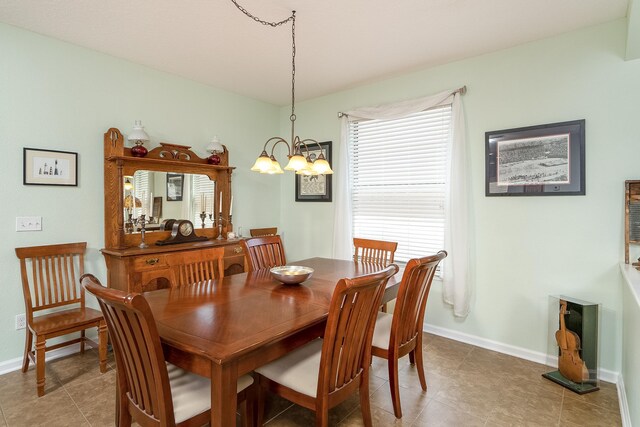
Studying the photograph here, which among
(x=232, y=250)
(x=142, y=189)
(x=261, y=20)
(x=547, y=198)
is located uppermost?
(x=261, y=20)

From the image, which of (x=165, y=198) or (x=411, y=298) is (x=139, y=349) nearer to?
(x=411, y=298)

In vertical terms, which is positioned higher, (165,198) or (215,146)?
(215,146)

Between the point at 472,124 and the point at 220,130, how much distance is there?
2757 mm

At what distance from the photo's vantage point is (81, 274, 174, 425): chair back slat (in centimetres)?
119

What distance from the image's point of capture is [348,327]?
155 cm

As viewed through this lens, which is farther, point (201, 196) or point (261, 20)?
point (201, 196)

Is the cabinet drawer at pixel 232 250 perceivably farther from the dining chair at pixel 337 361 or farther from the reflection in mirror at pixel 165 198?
the dining chair at pixel 337 361

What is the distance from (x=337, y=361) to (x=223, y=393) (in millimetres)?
Result: 526

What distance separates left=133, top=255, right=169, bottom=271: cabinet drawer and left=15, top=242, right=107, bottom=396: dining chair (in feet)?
1.47

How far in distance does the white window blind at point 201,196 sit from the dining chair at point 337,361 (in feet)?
7.83

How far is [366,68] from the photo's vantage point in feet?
11.2

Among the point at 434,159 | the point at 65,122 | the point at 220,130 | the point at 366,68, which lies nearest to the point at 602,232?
the point at 434,159

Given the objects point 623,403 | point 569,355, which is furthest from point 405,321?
point 623,403

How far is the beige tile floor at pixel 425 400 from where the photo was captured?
2018mm
